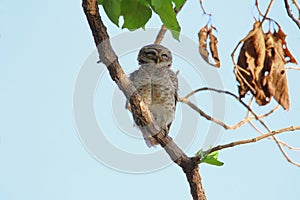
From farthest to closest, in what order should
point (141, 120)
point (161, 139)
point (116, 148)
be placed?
point (116, 148) → point (161, 139) → point (141, 120)

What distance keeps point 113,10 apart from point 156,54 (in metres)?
1.66

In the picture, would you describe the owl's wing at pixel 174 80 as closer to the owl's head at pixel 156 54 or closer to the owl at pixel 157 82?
the owl at pixel 157 82

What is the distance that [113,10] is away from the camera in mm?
1610

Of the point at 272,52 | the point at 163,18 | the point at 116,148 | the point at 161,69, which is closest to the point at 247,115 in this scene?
the point at 272,52

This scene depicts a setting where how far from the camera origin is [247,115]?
286cm

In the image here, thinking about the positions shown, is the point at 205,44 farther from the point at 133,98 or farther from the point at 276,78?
the point at 133,98

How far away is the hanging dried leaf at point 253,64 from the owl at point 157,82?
479 millimetres

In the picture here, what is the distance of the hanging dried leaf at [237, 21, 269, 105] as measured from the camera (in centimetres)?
252

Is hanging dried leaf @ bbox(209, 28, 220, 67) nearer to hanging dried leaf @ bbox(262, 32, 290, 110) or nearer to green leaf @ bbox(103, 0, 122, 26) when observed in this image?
hanging dried leaf @ bbox(262, 32, 290, 110)

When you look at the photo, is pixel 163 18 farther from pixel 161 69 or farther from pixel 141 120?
pixel 161 69

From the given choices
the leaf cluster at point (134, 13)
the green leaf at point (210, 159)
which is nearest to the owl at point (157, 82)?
the green leaf at point (210, 159)

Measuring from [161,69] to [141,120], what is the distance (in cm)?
133

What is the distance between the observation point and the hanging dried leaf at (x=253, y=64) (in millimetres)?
2523

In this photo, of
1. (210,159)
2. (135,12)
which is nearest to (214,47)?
(210,159)
